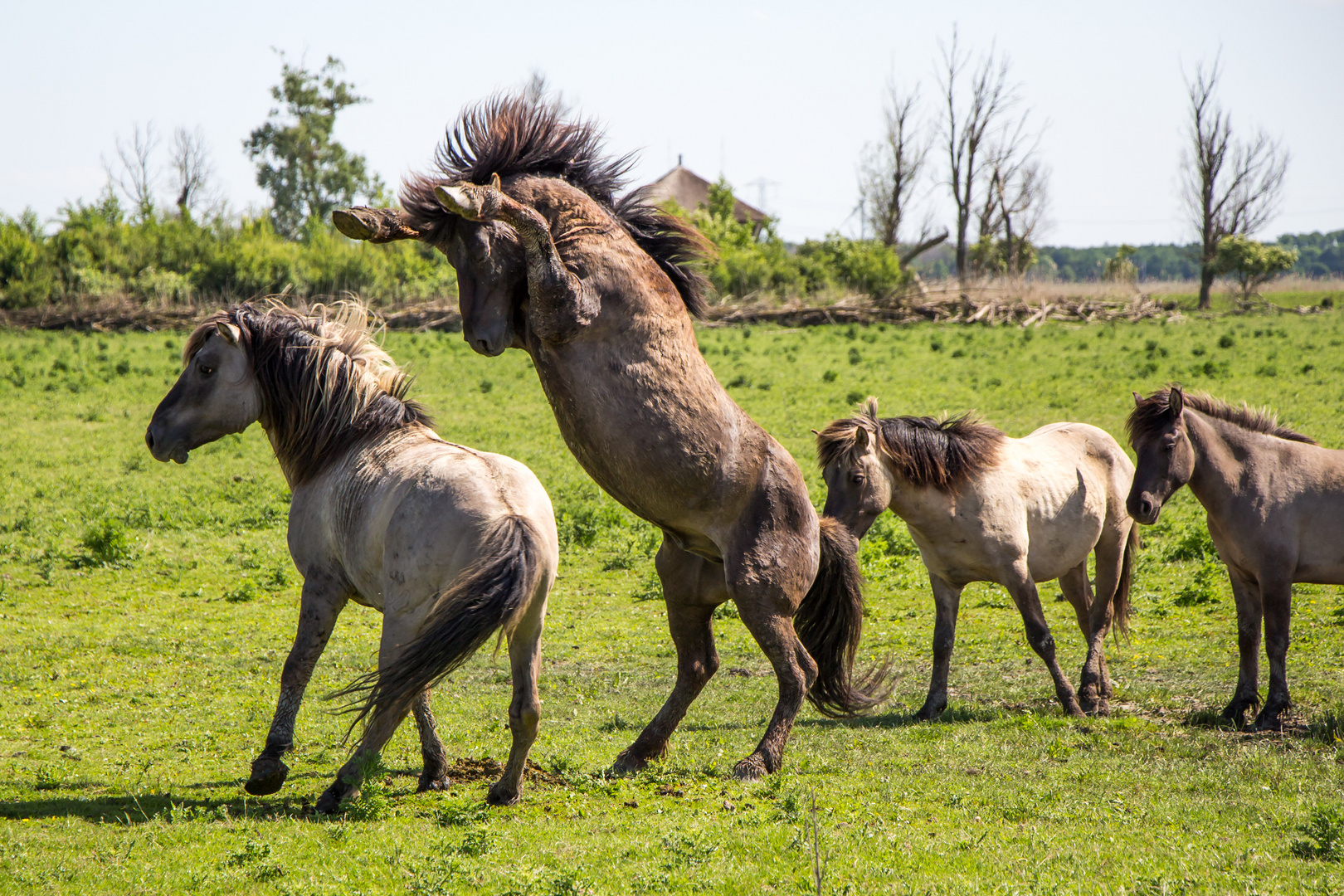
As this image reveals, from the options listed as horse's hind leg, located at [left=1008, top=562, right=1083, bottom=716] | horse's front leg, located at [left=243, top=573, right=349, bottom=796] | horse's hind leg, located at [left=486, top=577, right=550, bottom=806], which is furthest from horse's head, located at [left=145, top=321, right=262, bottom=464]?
horse's hind leg, located at [left=1008, top=562, right=1083, bottom=716]

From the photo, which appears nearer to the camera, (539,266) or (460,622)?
(539,266)

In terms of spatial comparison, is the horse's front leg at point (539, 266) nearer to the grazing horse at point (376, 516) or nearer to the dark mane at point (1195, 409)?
the grazing horse at point (376, 516)

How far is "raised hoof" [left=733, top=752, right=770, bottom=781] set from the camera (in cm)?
523

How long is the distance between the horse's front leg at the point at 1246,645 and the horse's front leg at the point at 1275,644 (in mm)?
107

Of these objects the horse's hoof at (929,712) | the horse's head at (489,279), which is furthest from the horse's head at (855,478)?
the horse's head at (489,279)

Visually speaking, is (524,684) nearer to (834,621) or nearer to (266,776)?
(266,776)

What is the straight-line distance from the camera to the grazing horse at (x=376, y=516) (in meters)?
4.53

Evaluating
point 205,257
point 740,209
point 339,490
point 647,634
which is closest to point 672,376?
point 339,490

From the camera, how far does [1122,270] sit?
1706 inches

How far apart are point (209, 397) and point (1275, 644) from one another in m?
6.62

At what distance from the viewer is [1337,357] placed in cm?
2159

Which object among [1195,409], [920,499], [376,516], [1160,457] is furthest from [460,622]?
[1195,409]

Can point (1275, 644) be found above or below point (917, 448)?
below

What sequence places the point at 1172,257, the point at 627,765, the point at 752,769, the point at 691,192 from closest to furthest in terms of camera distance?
the point at 752,769
the point at 627,765
the point at 691,192
the point at 1172,257
